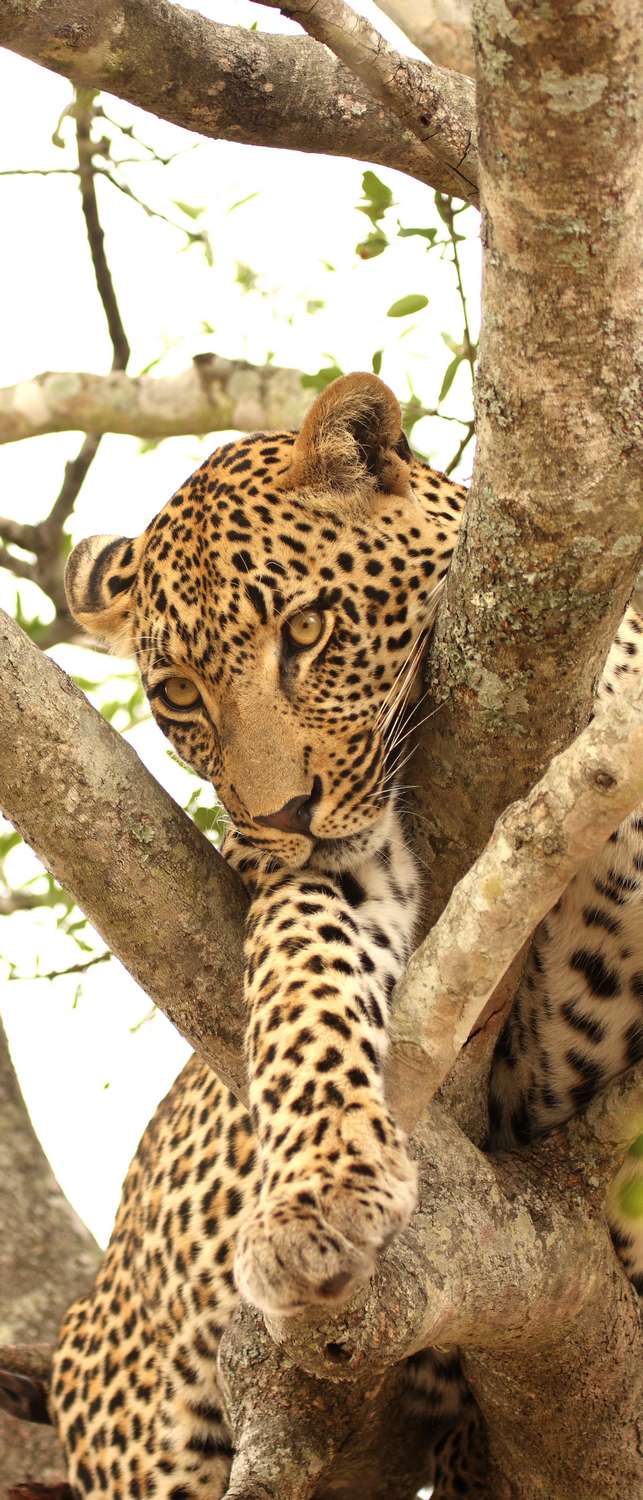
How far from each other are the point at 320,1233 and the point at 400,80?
2510 mm

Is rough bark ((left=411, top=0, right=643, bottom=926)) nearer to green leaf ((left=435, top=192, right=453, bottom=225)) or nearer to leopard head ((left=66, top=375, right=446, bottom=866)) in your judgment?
leopard head ((left=66, top=375, right=446, bottom=866))

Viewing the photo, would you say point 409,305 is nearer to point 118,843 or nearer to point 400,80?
point 400,80

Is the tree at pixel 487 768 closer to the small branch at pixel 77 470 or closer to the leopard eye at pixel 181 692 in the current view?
the leopard eye at pixel 181 692

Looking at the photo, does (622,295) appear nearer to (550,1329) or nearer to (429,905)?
(429,905)

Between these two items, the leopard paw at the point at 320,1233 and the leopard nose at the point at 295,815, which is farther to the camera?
the leopard nose at the point at 295,815

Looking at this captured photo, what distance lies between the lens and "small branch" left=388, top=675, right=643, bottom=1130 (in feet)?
8.33

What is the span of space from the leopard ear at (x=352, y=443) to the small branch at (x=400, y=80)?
644mm

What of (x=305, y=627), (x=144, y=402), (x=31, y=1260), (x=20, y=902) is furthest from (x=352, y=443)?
(x=31, y=1260)

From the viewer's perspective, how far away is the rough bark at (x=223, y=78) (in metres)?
4.00

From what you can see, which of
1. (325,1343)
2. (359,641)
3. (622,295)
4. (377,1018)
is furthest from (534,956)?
(622,295)

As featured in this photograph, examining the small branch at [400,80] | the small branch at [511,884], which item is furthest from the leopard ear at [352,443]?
the small branch at [511,884]

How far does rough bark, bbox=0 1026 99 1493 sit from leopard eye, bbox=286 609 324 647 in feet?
8.45

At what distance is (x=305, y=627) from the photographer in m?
3.98

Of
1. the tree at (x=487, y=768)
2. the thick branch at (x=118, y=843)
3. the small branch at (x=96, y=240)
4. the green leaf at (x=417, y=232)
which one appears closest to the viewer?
the tree at (x=487, y=768)
